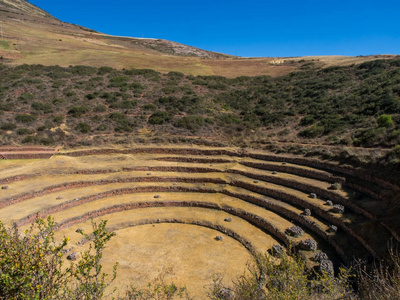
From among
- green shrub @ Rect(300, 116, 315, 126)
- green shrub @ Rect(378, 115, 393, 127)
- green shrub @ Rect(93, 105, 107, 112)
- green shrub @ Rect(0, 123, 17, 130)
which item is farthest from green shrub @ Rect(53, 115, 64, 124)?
green shrub @ Rect(378, 115, 393, 127)

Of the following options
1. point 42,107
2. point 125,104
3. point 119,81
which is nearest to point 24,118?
point 42,107

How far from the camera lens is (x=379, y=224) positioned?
41.8ft

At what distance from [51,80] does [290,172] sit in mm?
40369

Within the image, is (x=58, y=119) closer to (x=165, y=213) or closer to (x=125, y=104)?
(x=125, y=104)

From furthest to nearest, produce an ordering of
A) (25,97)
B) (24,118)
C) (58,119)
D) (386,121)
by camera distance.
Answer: (25,97) < (58,119) < (24,118) < (386,121)

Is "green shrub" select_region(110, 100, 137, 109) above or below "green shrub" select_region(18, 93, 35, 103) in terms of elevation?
below

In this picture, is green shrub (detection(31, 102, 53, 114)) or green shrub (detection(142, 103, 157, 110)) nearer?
green shrub (detection(31, 102, 53, 114))

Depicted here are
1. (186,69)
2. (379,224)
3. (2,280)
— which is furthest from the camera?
(186,69)

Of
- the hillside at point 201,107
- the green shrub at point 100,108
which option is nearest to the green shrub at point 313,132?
the hillside at point 201,107

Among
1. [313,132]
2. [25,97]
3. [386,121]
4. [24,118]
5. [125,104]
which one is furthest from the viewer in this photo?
[125,104]

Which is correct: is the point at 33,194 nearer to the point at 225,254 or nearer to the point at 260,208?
the point at 225,254

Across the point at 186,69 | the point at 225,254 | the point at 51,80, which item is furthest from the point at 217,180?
the point at 186,69

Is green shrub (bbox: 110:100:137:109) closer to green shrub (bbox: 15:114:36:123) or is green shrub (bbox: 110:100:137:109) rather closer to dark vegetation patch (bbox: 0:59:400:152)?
dark vegetation patch (bbox: 0:59:400:152)

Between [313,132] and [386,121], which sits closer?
[386,121]
